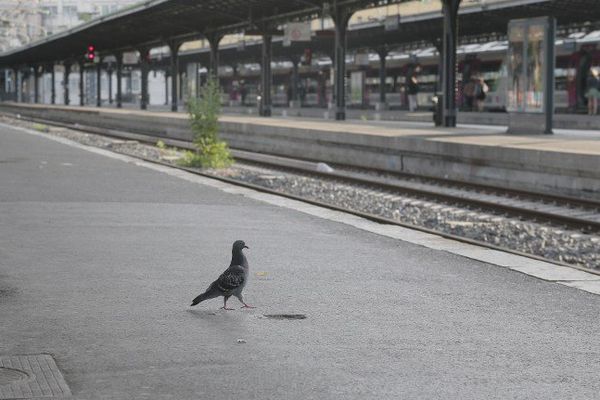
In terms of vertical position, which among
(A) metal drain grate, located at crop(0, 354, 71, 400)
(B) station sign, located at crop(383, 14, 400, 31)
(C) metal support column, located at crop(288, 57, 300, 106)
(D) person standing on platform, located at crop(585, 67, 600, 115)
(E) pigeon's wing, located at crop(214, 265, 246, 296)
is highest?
(B) station sign, located at crop(383, 14, 400, 31)

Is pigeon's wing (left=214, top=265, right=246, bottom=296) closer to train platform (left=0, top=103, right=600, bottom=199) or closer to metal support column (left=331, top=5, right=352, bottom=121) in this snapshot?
train platform (left=0, top=103, right=600, bottom=199)

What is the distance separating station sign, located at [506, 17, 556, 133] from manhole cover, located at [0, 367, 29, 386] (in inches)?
795

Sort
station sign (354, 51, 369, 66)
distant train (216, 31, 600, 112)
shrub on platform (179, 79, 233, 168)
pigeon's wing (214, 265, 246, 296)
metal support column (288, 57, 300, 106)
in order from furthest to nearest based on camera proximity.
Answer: metal support column (288, 57, 300, 106) → station sign (354, 51, 369, 66) → distant train (216, 31, 600, 112) → shrub on platform (179, 79, 233, 168) → pigeon's wing (214, 265, 246, 296)

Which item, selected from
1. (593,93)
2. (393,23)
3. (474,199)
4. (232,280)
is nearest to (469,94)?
(593,93)

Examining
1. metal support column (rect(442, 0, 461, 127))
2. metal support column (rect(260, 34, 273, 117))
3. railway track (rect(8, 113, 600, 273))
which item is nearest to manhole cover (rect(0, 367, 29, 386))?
railway track (rect(8, 113, 600, 273))

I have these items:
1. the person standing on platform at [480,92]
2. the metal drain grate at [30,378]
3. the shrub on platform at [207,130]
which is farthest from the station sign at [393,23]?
the metal drain grate at [30,378]

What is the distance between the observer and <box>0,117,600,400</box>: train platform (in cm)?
573

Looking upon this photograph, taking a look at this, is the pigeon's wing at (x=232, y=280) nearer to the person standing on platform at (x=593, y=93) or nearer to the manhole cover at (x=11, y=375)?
the manhole cover at (x=11, y=375)

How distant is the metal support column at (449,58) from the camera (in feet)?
104

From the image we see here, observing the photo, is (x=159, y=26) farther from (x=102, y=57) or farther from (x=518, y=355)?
(x=518, y=355)

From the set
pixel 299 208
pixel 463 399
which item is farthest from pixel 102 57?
pixel 463 399

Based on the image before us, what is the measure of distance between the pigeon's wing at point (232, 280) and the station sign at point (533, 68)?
59.8 ft

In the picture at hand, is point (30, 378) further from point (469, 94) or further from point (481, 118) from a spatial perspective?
point (469, 94)

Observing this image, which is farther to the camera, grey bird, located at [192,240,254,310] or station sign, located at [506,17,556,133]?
station sign, located at [506,17,556,133]
